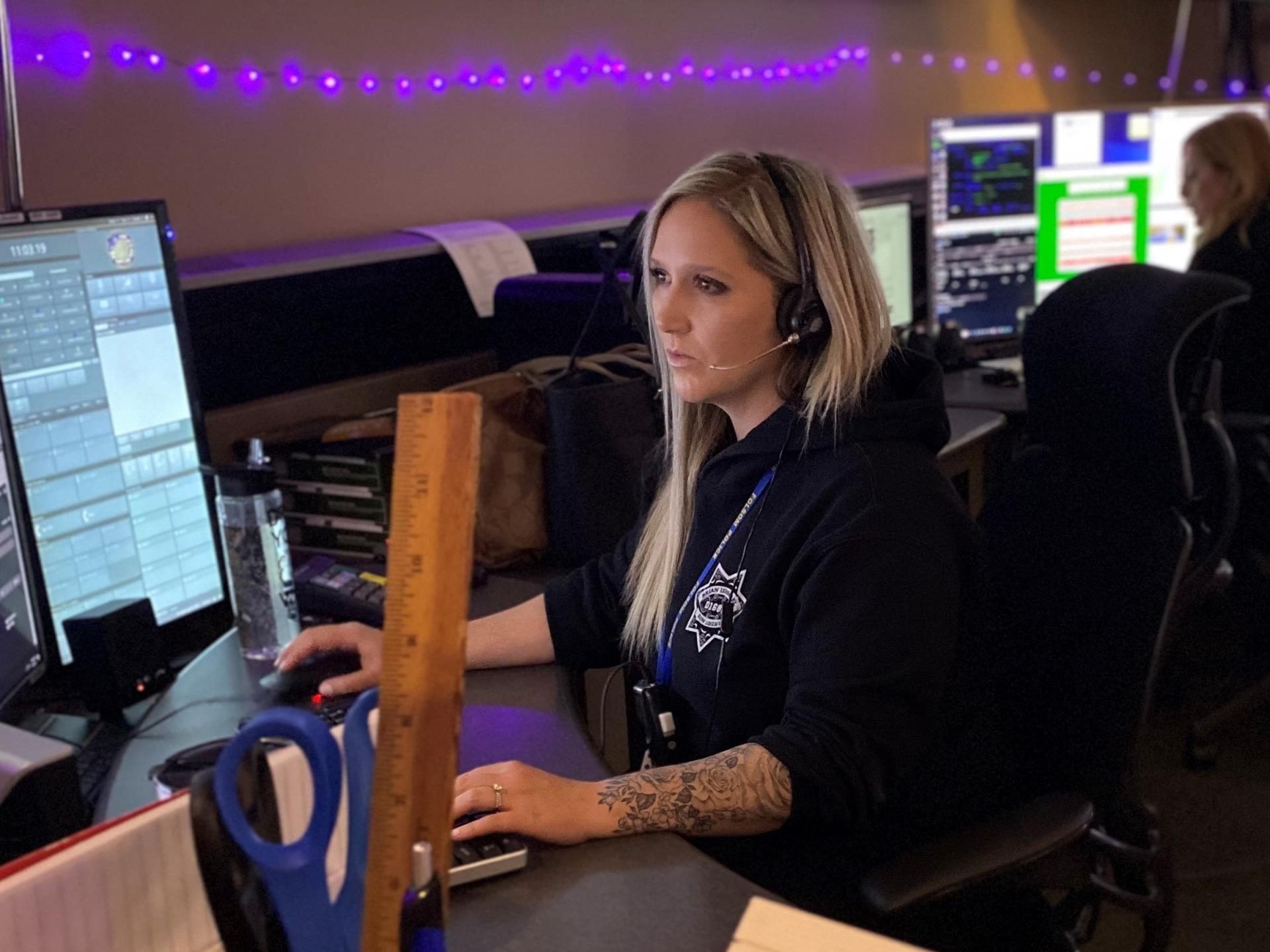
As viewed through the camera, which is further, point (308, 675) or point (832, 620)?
point (308, 675)

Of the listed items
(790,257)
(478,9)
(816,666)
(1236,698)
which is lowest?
(1236,698)

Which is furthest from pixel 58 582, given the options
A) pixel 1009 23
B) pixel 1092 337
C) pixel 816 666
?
pixel 1009 23

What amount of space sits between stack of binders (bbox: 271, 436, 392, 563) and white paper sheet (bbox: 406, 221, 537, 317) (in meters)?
0.46

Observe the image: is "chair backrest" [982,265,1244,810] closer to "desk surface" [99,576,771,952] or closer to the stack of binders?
"desk surface" [99,576,771,952]

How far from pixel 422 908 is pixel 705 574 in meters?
0.75

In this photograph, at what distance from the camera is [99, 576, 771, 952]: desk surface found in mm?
912

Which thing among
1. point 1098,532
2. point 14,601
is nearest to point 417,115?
point 14,601

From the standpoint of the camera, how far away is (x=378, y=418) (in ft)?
6.31

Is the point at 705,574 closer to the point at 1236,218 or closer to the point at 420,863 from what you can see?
the point at 420,863

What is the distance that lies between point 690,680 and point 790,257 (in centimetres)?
46

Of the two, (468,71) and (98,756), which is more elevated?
(468,71)

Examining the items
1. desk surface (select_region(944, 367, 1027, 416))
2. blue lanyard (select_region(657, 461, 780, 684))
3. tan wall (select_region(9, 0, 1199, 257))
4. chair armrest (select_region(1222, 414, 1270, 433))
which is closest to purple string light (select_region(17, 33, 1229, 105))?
tan wall (select_region(9, 0, 1199, 257))

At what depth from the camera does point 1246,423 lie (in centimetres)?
285

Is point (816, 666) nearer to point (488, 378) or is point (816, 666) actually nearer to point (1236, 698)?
point (488, 378)
